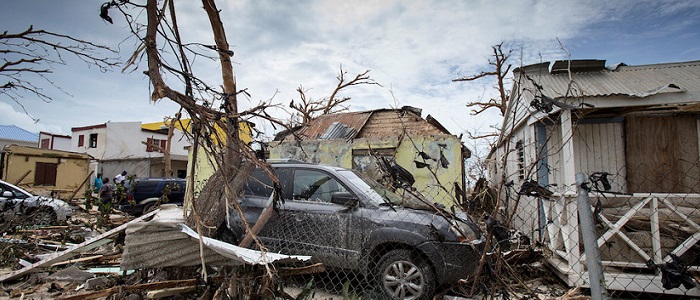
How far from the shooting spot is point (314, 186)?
4.93m

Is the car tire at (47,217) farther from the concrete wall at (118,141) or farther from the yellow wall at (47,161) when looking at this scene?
the concrete wall at (118,141)

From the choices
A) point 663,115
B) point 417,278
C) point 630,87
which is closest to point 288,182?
point 417,278

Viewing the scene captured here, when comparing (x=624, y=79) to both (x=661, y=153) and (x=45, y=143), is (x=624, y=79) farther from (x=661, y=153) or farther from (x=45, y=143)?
(x=45, y=143)

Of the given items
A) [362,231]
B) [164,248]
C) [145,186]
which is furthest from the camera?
[145,186]

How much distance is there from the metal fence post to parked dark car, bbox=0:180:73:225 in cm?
1094

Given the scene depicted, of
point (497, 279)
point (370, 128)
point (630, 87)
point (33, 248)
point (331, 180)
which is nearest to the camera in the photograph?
point (497, 279)

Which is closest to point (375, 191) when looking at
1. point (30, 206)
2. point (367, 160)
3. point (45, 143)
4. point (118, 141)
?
point (367, 160)

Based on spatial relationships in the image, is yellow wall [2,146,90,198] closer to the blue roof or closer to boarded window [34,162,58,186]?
boarded window [34,162,58,186]

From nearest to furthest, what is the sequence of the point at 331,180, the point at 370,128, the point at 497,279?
the point at 497,279 < the point at 331,180 < the point at 370,128

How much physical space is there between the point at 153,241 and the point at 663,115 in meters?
8.59

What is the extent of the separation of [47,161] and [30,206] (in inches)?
423

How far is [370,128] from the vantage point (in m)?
12.4

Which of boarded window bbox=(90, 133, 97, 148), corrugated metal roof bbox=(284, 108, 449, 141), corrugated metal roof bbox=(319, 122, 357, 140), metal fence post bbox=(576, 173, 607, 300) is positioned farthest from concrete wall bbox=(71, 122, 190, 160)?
metal fence post bbox=(576, 173, 607, 300)

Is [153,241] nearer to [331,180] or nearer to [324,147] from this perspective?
[331,180]
